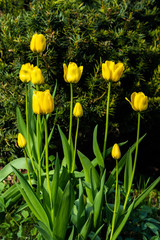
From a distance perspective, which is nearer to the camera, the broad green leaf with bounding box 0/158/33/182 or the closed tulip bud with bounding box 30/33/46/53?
the closed tulip bud with bounding box 30/33/46/53

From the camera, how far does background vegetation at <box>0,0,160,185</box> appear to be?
2.40 metres

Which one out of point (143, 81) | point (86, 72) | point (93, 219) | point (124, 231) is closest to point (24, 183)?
point (93, 219)

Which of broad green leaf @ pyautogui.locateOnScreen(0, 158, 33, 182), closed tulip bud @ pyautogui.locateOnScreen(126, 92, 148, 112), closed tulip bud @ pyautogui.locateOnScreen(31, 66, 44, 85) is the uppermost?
closed tulip bud @ pyautogui.locateOnScreen(31, 66, 44, 85)

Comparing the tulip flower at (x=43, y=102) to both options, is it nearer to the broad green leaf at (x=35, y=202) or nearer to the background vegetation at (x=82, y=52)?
the broad green leaf at (x=35, y=202)

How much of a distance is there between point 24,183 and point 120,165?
2.22 feet

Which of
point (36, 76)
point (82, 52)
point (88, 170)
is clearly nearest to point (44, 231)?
point (88, 170)

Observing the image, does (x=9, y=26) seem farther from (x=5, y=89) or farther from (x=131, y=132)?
(x=131, y=132)

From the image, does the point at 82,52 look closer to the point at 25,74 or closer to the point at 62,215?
the point at 25,74

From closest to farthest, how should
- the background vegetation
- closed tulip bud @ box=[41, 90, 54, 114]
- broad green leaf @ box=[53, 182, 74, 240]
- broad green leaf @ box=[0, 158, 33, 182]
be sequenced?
closed tulip bud @ box=[41, 90, 54, 114] → broad green leaf @ box=[53, 182, 74, 240] → broad green leaf @ box=[0, 158, 33, 182] → the background vegetation

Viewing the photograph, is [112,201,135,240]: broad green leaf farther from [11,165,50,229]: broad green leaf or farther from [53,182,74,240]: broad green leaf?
[11,165,50,229]: broad green leaf

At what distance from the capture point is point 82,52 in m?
2.46

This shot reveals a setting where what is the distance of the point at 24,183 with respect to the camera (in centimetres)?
163

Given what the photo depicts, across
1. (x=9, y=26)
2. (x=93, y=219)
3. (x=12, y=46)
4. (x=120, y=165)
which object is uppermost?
(x=9, y=26)

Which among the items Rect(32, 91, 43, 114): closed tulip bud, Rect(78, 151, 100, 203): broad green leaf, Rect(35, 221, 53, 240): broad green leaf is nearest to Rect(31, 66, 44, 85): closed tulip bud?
Rect(32, 91, 43, 114): closed tulip bud
